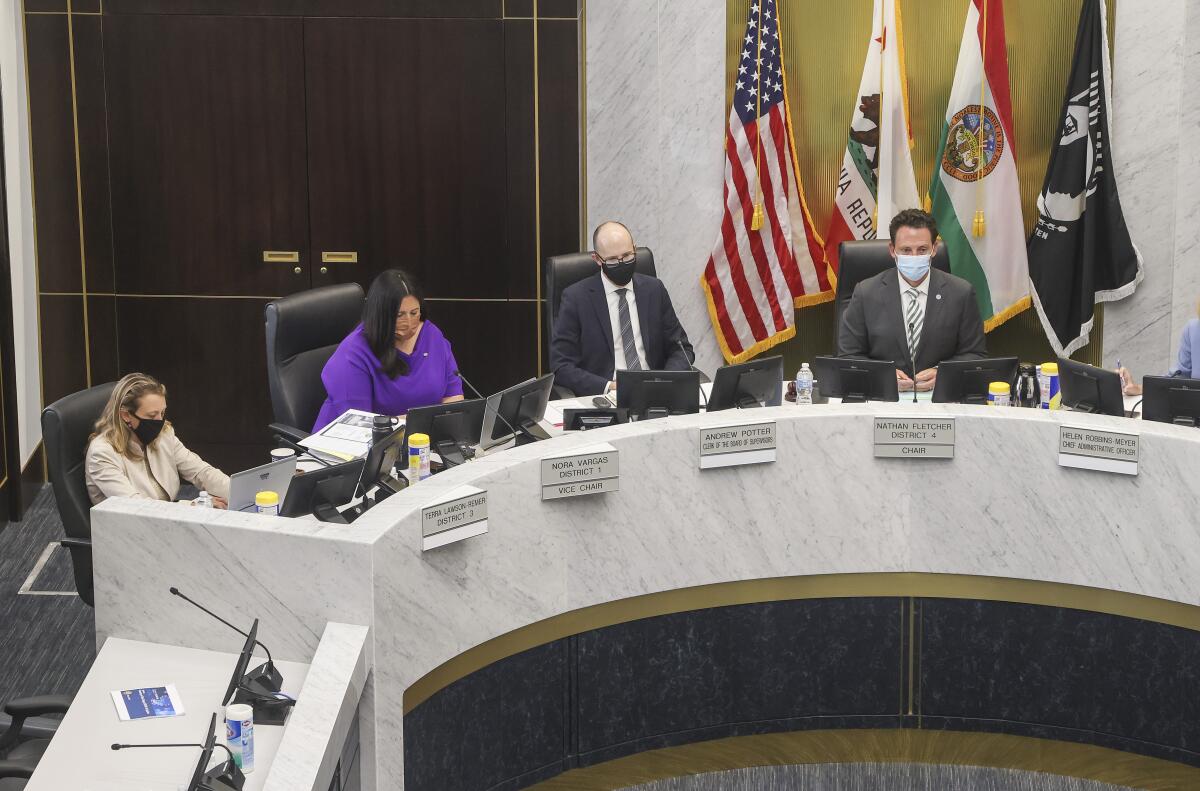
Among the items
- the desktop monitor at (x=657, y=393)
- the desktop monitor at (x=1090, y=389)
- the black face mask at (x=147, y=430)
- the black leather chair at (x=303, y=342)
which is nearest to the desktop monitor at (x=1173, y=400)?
the desktop monitor at (x=1090, y=389)

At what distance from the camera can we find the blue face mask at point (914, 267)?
17.0 ft

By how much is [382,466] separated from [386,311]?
1.00 metres

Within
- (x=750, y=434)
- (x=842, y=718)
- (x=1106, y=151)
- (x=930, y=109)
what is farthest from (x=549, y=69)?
(x=842, y=718)

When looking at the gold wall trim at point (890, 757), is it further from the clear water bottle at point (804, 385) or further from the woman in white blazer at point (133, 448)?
the woman in white blazer at point (133, 448)

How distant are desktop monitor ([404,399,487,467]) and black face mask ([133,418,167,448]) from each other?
73 cm

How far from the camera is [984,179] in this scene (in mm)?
6363

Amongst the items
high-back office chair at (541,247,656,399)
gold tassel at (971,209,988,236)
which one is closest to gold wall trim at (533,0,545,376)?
high-back office chair at (541,247,656,399)

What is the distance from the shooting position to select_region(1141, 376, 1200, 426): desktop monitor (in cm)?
412

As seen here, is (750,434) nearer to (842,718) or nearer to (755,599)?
(755,599)

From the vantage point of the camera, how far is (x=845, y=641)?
4.21m

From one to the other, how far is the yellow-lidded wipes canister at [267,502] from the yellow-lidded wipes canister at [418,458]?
1.59 feet

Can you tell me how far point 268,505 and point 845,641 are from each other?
67.5 inches

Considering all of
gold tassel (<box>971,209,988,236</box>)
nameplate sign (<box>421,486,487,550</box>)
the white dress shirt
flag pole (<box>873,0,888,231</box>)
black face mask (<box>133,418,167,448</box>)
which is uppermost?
flag pole (<box>873,0,888,231</box>)

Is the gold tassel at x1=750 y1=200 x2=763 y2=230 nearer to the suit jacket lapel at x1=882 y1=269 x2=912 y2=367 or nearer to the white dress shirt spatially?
the white dress shirt
